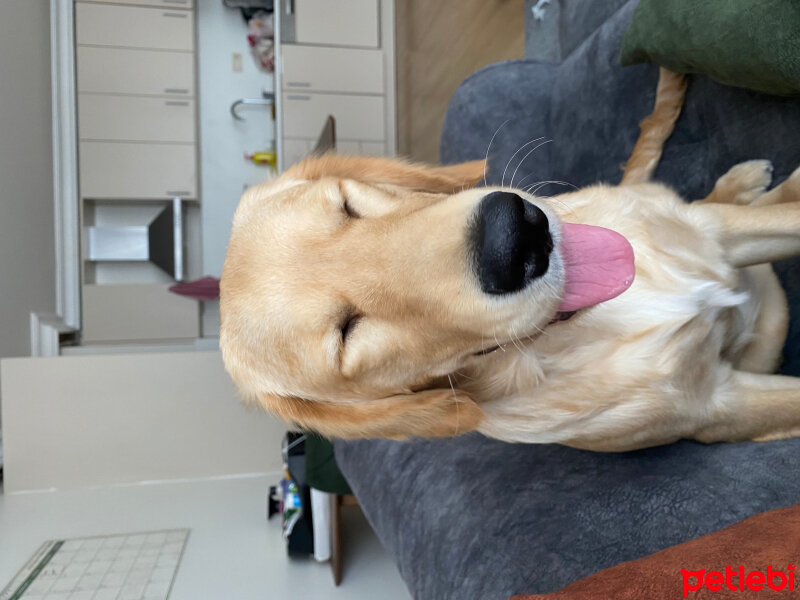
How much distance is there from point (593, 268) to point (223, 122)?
5626mm

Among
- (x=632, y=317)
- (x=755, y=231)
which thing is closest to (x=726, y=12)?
(x=755, y=231)

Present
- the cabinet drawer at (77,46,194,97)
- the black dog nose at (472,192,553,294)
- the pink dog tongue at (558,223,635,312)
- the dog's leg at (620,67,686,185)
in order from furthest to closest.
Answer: the cabinet drawer at (77,46,194,97), the dog's leg at (620,67,686,185), the pink dog tongue at (558,223,635,312), the black dog nose at (472,192,553,294)

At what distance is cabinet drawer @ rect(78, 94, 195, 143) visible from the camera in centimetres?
518

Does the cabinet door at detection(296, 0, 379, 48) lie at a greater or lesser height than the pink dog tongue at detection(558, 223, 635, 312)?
greater

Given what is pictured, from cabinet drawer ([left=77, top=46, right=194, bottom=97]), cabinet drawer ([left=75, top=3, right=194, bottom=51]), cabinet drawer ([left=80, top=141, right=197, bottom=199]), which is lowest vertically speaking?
cabinet drawer ([left=80, top=141, right=197, bottom=199])

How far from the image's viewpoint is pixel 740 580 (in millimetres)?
513

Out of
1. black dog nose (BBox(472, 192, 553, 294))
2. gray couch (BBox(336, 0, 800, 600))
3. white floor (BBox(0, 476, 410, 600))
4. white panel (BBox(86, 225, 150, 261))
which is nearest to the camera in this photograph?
black dog nose (BBox(472, 192, 553, 294))

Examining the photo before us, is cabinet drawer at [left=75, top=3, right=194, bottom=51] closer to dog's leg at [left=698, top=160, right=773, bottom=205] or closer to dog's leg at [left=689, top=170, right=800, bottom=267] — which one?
dog's leg at [left=698, top=160, right=773, bottom=205]

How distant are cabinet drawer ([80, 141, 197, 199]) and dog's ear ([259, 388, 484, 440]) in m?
4.93

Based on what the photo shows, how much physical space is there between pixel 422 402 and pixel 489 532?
428 mm

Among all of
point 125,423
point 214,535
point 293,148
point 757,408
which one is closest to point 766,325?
point 757,408

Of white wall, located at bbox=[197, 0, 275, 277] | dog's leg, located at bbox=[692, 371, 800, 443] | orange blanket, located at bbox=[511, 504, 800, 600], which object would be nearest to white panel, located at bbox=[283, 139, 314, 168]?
white wall, located at bbox=[197, 0, 275, 277]

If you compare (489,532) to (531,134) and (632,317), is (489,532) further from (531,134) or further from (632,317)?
(531,134)

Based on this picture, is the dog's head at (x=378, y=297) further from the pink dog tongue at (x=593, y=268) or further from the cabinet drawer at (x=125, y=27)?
the cabinet drawer at (x=125, y=27)
